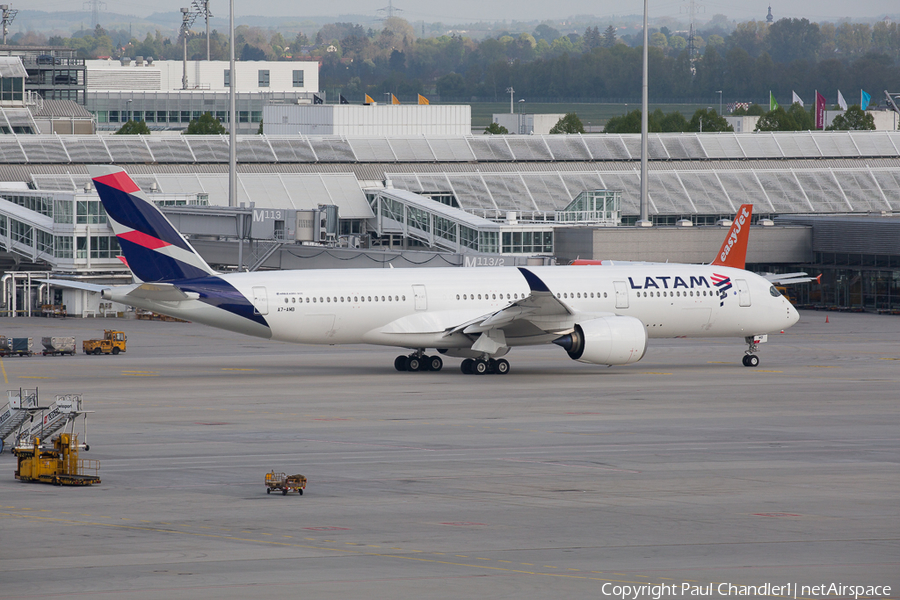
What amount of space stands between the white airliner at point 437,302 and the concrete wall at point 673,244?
21.4 m

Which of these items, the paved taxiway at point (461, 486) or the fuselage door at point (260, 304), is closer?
the paved taxiway at point (461, 486)

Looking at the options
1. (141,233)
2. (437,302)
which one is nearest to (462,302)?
(437,302)

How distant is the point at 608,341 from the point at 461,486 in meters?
18.0

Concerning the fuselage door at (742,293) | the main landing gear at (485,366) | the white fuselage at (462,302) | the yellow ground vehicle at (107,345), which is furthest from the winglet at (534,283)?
the yellow ground vehicle at (107,345)

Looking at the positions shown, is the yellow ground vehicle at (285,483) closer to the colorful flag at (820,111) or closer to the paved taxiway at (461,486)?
the paved taxiway at (461,486)

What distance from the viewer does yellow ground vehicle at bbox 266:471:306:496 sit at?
A: 23297 mm

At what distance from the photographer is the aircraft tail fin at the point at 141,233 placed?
41.4m

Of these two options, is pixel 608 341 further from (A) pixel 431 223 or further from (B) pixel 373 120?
(B) pixel 373 120

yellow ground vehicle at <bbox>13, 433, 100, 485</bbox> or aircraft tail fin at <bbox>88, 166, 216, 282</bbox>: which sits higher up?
aircraft tail fin at <bbox>88, 166, 216, 282</bbox>

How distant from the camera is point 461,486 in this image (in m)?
24.2

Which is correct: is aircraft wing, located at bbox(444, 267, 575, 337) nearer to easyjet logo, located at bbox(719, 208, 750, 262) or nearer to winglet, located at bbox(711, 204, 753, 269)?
winglet, located at bbox(711, 204, 753, 269)

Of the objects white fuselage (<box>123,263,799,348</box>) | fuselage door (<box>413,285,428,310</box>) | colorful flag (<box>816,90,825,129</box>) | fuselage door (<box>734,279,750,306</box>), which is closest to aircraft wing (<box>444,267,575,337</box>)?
white fuselage (<box>123,263,799,348</box>)

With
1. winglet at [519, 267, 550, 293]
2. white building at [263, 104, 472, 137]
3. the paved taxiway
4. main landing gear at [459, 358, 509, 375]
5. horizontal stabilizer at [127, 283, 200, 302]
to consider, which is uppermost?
white building at [263, 104, 472, 137]

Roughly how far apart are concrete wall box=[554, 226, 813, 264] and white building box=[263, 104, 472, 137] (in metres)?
34.1
